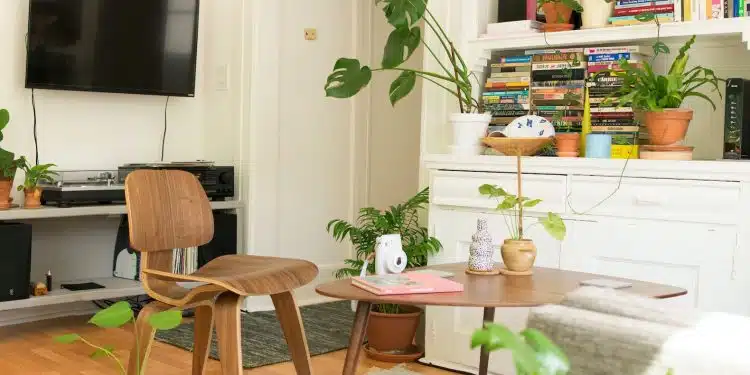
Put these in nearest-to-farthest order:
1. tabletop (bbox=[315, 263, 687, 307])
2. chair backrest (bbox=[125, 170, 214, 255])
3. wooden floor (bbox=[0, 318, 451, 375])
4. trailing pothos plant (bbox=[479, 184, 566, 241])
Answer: tabletop (bbox=[315, 263, 687, 307]), trailing pothos plant (bbox=[479, 184, 566, 241]), chair backrest (bbox=[125, 170, 214, 255]), wooden floor (bbox=[0, 318, 451, 375])

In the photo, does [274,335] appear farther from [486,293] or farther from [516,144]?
[486,293]

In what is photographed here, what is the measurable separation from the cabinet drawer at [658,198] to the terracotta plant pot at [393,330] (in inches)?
35.2

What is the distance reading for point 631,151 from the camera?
123 inches

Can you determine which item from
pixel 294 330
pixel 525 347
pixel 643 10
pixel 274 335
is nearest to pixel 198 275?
pixel 294 330

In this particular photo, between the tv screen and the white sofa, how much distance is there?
3.40 m

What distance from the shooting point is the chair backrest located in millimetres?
2791

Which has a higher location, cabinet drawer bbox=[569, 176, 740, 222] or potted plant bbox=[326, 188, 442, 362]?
cabinet drawer bbox=[569, 176, 740, 222]

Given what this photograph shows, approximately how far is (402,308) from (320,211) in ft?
4.54

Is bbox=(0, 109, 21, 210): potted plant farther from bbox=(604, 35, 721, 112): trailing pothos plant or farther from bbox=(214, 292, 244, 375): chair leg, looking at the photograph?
bbox=(604, 35, 721, 112): trailing pothos plant

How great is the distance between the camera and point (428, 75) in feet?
12.1

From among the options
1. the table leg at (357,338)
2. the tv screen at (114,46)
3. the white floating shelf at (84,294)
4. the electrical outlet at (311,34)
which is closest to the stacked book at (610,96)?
the table leg at (357,338)

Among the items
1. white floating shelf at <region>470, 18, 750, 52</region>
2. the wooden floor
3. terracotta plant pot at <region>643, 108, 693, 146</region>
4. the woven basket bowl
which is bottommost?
the wooden floor

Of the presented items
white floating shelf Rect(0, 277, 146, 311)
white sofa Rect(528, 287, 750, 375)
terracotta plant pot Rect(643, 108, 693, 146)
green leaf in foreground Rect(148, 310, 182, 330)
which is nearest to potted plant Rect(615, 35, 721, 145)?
terracotta plant pot Rect(643, 108, 693, 146)

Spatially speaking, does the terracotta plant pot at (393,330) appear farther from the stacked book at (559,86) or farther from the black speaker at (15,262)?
the black speaker at (15,262)
